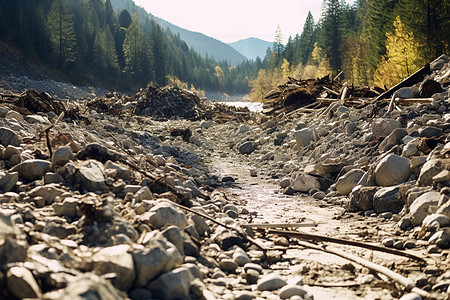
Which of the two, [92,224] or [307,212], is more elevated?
[92,224]

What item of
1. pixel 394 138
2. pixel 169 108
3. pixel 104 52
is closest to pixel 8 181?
pixel 394 138

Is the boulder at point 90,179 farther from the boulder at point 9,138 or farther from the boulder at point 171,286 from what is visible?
the boulder at point 171,286

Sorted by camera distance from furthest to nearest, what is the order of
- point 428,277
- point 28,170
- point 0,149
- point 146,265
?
point 0,149 < point 28,170 < point 428,277 < point 146,265

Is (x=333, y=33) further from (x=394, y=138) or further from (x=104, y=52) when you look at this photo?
(x=394, y=138)

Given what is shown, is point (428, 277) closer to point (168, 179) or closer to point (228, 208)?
point (228, 208)

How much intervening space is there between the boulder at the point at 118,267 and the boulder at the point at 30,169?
194 cm

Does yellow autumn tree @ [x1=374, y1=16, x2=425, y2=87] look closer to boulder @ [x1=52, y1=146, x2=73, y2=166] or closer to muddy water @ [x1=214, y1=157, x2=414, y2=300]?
muddy water @ [x1=214, y1=157, x2=414, y2=300]

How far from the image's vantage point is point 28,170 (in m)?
3.76

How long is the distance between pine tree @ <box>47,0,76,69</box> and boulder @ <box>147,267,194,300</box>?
57.9 metres

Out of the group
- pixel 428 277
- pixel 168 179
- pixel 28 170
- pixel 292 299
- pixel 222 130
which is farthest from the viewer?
pixel 222 130

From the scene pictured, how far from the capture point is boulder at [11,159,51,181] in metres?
3.76

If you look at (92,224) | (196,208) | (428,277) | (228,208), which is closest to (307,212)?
(228,208)

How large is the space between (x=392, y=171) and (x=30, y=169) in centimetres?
486

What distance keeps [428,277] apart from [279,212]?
2709 mm
